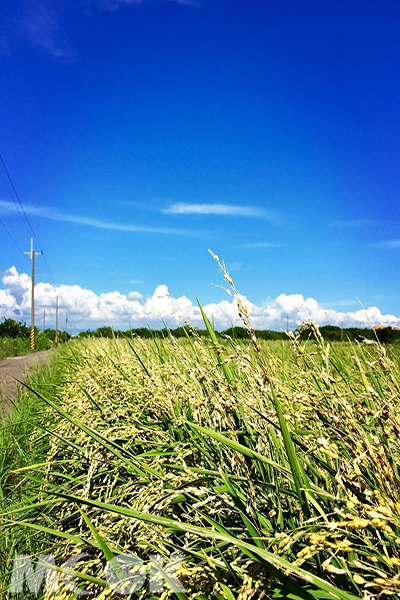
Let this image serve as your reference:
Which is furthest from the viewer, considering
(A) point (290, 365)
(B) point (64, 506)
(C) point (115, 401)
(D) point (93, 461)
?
(A) point (290, 365)

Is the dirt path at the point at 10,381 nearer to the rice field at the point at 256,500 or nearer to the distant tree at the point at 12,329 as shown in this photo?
the rice field at the point at 256,500

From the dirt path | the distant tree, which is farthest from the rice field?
the distant tree

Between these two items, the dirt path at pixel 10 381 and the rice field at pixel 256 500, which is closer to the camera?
the rice field at pixel 256 500

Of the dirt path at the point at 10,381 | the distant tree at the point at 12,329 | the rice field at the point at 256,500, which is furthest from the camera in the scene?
the distant tree at the point at 12,329

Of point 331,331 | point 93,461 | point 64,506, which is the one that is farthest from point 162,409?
point 331,331

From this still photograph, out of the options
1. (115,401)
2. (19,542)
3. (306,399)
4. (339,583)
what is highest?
(306,399)

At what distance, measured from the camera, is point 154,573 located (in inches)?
58.4

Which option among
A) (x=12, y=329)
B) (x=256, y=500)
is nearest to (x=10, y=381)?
(x=256, y=500)

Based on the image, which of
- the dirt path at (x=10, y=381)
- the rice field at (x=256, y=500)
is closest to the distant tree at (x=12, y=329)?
the dirt path at (x=10, y=381)

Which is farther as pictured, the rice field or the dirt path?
the dirt path

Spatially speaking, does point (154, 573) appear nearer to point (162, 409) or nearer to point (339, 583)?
point (339, 583)

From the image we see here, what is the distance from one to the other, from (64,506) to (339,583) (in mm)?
1729

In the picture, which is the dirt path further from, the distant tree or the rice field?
the distant tree

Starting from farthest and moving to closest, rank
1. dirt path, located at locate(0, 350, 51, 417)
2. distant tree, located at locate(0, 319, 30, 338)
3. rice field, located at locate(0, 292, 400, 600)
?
distant tree, located at locate(0, 319, 30, 338) < dirt path, located at locate(0, 350, 51, 417) < rice field, located at locate(0, 292, 400, 600)
